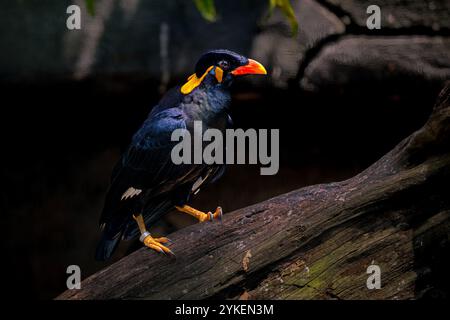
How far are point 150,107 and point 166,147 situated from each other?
94cm

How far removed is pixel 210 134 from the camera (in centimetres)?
221

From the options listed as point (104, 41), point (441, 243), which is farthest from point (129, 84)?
point (441, 243)

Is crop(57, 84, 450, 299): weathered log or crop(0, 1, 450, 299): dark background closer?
crop(57, 84, 450, 299): weathered log

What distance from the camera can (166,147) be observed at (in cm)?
219

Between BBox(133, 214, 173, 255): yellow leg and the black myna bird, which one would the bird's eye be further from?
BBox(133, 214, 173, 255): yellow leg

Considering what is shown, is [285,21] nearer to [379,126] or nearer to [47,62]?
[379,126]

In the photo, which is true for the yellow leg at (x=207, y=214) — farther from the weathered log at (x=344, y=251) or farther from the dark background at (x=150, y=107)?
the dark background at (x=150, y=107)

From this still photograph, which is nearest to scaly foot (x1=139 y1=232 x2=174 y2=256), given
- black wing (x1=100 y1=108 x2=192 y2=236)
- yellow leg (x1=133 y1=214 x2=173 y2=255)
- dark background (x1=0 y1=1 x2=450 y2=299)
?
yellow leg (x1=133 y1=214 x2=173 y2=255)

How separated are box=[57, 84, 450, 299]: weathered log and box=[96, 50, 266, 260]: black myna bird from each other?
0.56 ft

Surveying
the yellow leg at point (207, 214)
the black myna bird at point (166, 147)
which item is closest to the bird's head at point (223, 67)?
the black myna bird at point (166, 147)

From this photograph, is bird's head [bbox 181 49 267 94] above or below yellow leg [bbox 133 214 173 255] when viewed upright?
above

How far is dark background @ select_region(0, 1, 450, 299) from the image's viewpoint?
286 centimetres

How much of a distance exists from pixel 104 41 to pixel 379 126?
57.7 inches
